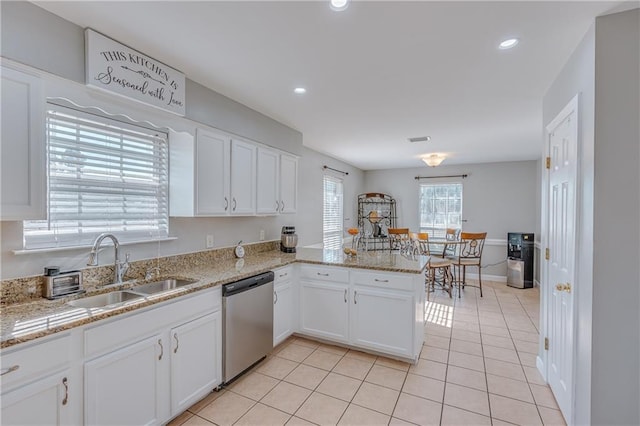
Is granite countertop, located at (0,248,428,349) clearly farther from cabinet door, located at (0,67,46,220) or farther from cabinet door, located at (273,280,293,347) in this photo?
cabinet door, located at (0,67,46,220)

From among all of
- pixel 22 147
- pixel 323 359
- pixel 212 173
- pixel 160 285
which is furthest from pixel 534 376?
pixel 22 147

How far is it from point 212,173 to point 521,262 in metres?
5.71

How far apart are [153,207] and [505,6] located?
108 inches

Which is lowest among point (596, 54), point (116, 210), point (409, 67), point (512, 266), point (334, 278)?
point (512, 266)

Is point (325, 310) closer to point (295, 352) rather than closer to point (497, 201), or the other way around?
point (295, 352)

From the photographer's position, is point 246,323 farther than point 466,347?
No

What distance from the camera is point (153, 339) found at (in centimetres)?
178

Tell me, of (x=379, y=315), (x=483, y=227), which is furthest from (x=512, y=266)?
(x=379, y=315)

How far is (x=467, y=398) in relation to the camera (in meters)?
2.23

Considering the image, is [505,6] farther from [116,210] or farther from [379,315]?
[116,210]

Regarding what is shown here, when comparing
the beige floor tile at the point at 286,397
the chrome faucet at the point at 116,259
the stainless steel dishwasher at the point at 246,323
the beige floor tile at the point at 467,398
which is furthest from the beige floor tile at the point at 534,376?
the chrome faucet at the point at 116,259

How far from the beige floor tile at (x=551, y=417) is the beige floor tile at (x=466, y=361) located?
584 millimetres

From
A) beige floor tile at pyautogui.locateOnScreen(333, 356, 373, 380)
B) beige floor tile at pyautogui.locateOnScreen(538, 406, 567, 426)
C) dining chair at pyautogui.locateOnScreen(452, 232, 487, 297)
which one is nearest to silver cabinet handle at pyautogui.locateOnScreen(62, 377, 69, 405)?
beige floor tile at pyautogui.locateOnScreen(333, 356, 373, 380)

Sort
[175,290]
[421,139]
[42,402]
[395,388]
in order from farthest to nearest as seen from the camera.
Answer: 1. [421,139]
2. [395,388]
3. [175,290]
4. [42,402]
